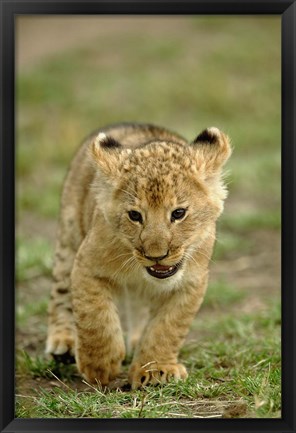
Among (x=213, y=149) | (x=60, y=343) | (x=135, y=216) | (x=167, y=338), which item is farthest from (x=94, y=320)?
(x=213, y=149)

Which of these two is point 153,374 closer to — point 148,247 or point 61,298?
point 148,247

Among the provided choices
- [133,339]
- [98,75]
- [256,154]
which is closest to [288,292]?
[133,339]

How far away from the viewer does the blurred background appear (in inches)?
329

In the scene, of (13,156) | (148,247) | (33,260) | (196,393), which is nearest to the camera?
(13,156)

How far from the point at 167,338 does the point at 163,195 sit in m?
0.96

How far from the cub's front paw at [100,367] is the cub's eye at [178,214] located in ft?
3.23

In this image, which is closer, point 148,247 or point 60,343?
point 148,247

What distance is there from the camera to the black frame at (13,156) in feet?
14.1

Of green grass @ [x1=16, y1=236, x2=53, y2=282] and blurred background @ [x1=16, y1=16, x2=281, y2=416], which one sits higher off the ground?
blurred background @ [x1=16, y1=16, x2=281, y2=416]

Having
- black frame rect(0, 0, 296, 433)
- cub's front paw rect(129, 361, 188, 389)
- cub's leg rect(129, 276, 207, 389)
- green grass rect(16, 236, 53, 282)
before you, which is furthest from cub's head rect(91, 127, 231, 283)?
green grass rect(16, 236, 53, 282)

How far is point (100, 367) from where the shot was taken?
18.6 ft

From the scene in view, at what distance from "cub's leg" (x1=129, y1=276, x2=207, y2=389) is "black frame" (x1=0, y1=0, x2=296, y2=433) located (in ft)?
4.19

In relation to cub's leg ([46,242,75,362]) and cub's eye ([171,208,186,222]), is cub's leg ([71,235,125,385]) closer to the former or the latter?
cub's eye ([171,208,186,222])

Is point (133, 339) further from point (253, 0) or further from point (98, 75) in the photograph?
point (98, 75)
